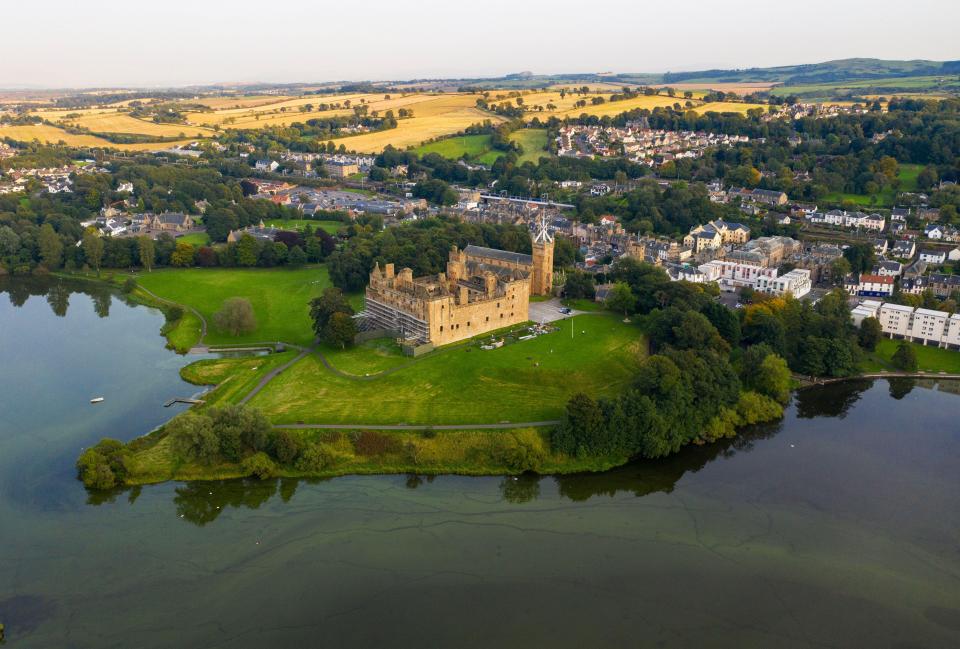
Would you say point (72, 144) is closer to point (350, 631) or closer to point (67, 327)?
point (67, 327)

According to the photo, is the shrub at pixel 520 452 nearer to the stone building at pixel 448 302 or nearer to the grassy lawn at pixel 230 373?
the stone building at pixel 448 302

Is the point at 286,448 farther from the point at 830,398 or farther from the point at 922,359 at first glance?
the point at 922,359

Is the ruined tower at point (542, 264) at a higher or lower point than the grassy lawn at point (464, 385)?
higher

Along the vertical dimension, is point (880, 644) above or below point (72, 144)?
below

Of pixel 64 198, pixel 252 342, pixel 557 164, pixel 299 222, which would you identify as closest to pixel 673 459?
pixel 252 342

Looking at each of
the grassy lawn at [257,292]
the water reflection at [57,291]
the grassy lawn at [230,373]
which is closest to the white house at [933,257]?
the grassy lawn at [257,292]

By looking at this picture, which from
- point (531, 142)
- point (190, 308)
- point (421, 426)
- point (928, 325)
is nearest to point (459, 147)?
point (531, 142)
